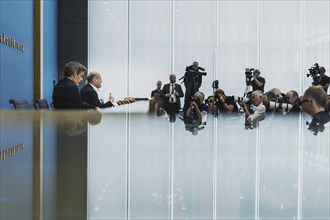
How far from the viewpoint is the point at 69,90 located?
8555mm

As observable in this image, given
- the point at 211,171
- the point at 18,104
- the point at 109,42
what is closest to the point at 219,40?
the point at 109,42

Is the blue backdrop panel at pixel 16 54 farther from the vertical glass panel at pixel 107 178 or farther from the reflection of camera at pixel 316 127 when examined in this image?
the vertical glass panel at pixel 107 178

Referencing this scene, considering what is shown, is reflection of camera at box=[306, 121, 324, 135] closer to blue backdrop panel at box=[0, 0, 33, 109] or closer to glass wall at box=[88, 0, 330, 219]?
glass wall at box=[88, 0, 330, 219]

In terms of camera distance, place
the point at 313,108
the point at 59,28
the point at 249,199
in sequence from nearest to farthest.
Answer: the point at 249,199 < the point at 313,108 < the point at 59,28

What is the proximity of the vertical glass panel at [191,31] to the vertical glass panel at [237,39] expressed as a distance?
45cm

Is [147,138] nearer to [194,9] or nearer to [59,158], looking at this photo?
[59,158]

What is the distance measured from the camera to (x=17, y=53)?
14703 millimetres

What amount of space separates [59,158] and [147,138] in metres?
1.52

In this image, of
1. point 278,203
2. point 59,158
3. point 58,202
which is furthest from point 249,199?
point 59,158

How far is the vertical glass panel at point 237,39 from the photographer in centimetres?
2266

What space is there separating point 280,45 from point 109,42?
638 cm

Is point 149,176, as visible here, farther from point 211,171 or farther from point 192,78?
point 192,78

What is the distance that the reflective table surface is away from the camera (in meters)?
1.92

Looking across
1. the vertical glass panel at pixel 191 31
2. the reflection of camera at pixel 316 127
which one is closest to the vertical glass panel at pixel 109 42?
the vertical glass panel at pixel 191 31
